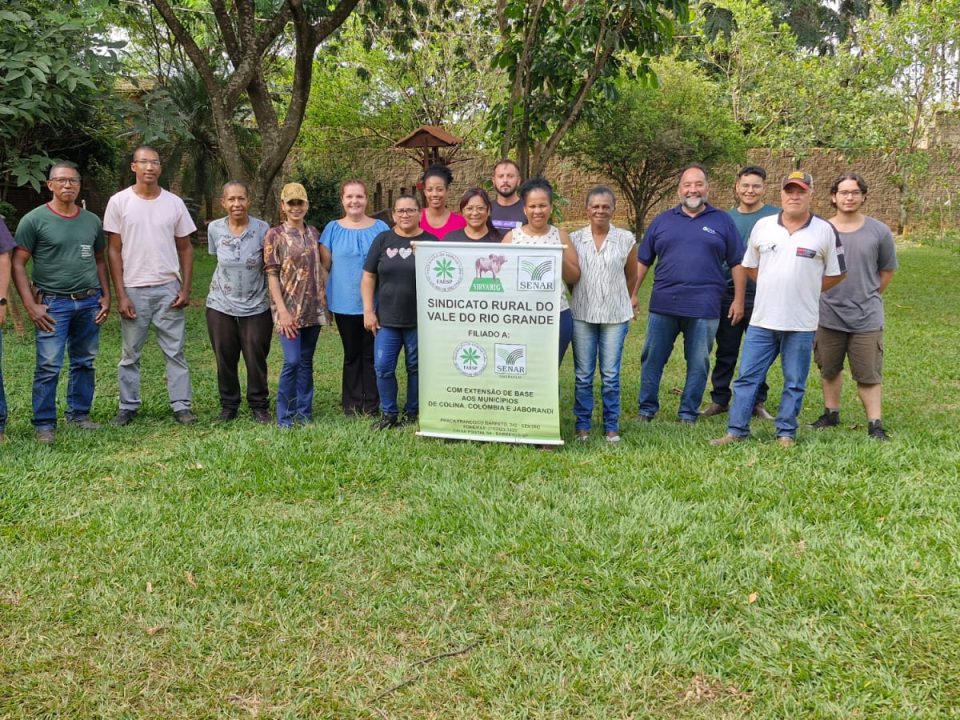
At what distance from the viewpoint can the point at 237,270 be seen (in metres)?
5.64

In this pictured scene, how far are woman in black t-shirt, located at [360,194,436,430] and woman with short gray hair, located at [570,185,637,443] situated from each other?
3.49 feet

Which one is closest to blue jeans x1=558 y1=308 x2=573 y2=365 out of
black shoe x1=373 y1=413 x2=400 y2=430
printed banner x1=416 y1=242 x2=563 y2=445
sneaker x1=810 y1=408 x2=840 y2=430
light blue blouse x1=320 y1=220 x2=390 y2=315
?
printed banner x1=416 y1=242 x2=563 y2=445

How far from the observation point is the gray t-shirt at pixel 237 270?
5641 mm

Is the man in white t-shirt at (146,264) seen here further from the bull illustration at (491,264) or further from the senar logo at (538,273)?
the senar logo at (538,273)

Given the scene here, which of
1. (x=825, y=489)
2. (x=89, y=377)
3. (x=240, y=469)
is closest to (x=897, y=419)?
(x=825, y=489)

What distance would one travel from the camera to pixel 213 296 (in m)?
5.74

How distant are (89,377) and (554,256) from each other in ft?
11.4

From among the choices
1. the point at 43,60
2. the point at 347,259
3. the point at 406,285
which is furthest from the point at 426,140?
the point at 406,285

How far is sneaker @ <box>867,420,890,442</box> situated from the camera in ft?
17.6

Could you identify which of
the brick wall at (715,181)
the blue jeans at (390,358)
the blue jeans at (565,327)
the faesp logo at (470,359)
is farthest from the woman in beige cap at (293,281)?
the brick wall at (715,181)

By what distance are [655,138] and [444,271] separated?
13.9 m

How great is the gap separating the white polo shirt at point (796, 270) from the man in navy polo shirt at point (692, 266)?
1.81ft

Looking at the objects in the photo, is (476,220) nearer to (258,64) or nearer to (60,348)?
(60,348)

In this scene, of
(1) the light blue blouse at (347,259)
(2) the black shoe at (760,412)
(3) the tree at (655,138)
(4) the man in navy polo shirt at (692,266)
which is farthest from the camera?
(3) the tree at (655,138)
